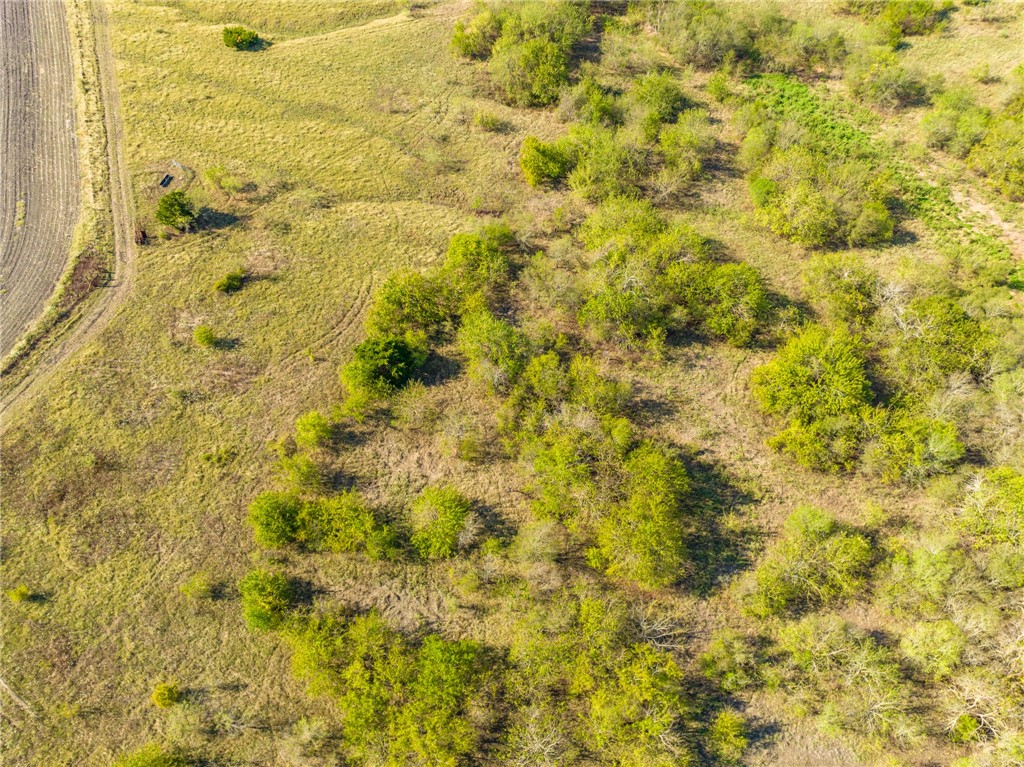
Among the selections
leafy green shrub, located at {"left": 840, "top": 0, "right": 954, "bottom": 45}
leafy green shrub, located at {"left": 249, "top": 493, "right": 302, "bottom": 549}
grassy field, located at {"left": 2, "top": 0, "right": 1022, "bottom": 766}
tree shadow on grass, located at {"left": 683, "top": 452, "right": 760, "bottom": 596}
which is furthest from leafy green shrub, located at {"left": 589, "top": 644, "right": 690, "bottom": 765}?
leafy green shrub, located at {"left": 840, "top": 0, "right": 954, "bottom": 45}

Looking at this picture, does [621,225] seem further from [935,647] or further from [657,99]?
[935,647]

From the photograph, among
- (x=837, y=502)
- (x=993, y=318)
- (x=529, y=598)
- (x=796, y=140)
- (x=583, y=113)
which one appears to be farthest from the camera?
(x=583, y=113)

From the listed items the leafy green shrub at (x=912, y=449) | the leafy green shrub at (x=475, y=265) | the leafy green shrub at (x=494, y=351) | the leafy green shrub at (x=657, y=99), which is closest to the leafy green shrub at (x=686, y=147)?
the leafy green shrub at (x=657, y=99)

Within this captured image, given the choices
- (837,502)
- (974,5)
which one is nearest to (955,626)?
(837,502)

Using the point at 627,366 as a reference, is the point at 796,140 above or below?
above

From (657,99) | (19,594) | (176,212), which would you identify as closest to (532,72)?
(657,99)

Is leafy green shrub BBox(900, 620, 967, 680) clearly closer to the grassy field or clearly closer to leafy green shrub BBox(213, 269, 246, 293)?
the grassy field

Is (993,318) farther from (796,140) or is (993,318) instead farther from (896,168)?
(796,140)
